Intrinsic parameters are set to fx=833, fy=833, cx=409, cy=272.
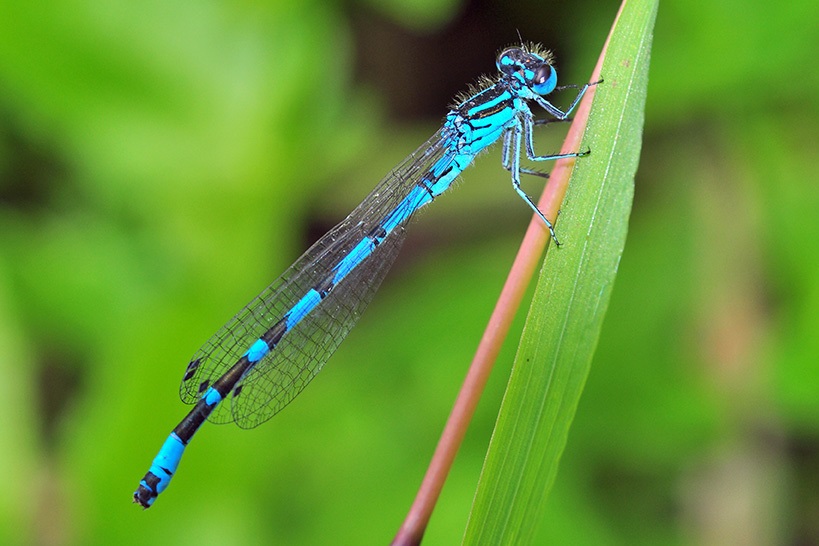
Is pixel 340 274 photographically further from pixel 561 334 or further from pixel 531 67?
pixel 561 334

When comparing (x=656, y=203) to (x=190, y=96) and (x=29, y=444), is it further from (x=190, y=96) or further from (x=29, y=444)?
(x=29, y=444)

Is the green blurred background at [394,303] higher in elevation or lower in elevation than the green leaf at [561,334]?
higher

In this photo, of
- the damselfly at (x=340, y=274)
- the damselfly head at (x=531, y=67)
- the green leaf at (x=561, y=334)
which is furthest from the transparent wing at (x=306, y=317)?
the green leaf at (x=561, y=334)

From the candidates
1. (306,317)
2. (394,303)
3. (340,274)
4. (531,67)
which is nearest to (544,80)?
(531,67)

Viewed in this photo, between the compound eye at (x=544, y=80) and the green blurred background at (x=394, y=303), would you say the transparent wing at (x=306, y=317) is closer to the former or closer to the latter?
the green blurred background at (x=394, y=303)

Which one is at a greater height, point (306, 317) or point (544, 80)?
point (544, 80)

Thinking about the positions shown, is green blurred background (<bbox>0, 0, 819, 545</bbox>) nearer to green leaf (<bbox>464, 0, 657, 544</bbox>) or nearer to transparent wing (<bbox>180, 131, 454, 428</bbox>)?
transparent wing (<bbox>180, 131, 454, 428</bbox>)
